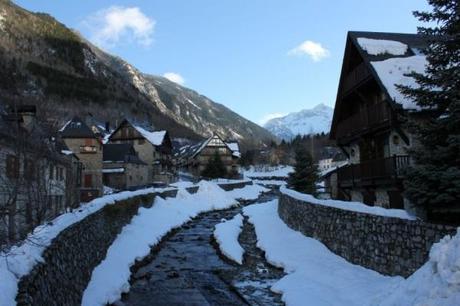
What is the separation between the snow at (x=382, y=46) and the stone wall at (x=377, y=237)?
955 centimetres

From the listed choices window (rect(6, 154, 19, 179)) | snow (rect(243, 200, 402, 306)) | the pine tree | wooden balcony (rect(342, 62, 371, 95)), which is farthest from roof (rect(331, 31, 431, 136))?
window (rect(6, 154, 19, 179))

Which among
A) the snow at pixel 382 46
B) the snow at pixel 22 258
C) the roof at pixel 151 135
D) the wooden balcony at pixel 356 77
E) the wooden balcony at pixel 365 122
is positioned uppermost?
the roof at pixel 151 135

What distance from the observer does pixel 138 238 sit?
25.0 m

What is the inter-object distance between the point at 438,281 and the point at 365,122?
17.8 m

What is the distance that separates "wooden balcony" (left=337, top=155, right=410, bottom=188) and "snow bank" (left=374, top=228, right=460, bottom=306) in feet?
31.7

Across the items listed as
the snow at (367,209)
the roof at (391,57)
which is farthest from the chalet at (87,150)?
the snow at (367,209)

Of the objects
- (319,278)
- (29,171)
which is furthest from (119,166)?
(319,278)

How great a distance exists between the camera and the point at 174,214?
122ft

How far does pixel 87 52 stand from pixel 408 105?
172385 millimetres

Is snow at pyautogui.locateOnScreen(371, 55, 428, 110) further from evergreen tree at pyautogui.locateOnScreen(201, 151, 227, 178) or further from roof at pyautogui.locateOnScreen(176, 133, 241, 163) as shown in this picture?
roof at pyautogui.locateOnScreen(176, 133, 241, 163)

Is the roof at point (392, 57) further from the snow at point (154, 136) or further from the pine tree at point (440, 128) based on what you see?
the snow at point (154, 136)

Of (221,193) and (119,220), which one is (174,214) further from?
(221,193)

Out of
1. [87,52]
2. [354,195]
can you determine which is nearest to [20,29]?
[87,52]

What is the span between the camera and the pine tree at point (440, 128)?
1130 centimetres
